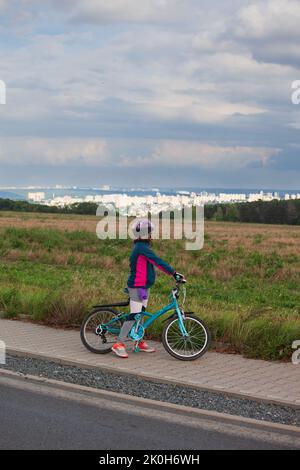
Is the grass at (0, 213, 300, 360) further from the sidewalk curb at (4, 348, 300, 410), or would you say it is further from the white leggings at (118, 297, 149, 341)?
the sidewalk curb at (4, 348, 300, 410)

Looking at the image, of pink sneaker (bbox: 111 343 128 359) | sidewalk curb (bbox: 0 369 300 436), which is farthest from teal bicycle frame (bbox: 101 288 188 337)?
sidewalk curb (bbox: 0 369 300 436)

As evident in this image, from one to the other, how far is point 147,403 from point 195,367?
1749 mm

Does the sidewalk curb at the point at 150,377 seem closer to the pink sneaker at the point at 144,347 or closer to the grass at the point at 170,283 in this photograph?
the pink sneaker at the point at 144,347

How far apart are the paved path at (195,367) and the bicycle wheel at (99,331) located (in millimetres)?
137

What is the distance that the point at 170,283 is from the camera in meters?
22.4

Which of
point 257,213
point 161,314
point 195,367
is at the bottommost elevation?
point 195,367

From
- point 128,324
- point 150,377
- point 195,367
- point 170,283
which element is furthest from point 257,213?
point 150,377

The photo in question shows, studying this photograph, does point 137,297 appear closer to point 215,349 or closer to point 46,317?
point 215,349

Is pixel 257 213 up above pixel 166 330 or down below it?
above

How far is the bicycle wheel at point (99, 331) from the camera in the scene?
31.9 feet
